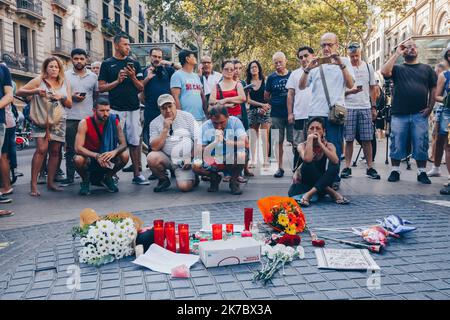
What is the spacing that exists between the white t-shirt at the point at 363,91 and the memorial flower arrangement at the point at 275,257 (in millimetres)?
4088

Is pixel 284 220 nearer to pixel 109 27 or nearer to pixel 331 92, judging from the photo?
pixel 331 92

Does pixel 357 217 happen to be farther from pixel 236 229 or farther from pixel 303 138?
pixel 303 138

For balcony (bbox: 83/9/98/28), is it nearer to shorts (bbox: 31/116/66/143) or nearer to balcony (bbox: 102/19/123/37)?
balcony (bbox: 102/19/123/37)

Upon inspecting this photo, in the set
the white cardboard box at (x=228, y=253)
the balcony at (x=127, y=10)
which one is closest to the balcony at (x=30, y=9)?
the balcony at (x=127, y=10)

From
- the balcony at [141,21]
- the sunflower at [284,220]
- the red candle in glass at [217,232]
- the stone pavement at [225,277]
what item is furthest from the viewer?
the balcony at [141,21]

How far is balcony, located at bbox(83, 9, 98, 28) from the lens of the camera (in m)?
33.7

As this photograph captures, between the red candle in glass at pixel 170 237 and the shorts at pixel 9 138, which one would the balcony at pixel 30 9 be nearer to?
the shorts at pixel 9 138

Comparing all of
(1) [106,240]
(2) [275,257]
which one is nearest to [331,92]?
(2) [275,257]

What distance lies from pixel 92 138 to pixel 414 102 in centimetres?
482

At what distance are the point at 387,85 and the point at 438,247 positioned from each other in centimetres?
666

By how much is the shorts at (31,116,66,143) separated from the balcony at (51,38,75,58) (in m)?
25.3

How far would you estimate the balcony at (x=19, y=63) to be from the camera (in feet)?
81.0

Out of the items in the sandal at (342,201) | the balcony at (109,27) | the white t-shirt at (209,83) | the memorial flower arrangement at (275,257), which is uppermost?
the balcony at (109,27)
